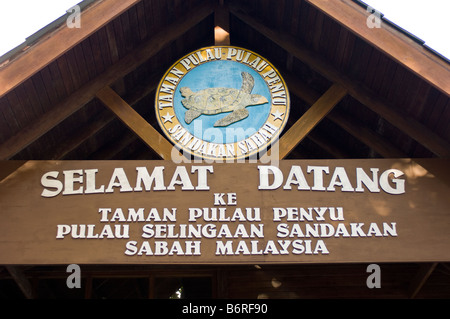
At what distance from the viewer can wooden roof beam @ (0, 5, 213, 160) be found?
6.96 m

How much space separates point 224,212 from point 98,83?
7.77ft

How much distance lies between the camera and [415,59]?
646 centimetres

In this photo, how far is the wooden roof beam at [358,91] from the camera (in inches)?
278

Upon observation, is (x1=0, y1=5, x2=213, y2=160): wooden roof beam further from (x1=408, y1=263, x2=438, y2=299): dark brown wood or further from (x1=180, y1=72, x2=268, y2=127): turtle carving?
(x1=408, y1=263, x2=438, y2=299): dark brown wood

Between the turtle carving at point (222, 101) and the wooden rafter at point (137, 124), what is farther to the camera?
the turtle carving at point (222, 101)

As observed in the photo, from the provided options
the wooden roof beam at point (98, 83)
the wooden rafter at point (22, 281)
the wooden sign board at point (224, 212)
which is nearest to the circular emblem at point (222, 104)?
the wooden sign board at point (224, 212)

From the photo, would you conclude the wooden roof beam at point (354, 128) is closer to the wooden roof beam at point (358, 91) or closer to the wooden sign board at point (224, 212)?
the wooden roof beam at point (358, 91)

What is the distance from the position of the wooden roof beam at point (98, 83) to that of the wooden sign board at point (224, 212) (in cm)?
33

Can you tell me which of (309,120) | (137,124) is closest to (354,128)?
(309,120)

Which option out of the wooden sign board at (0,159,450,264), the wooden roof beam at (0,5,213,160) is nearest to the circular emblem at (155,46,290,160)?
the wooden sign board at (0,159,450,264)

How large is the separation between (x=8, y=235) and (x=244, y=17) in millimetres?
4041

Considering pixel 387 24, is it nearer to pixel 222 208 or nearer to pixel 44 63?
pixel 222 208
